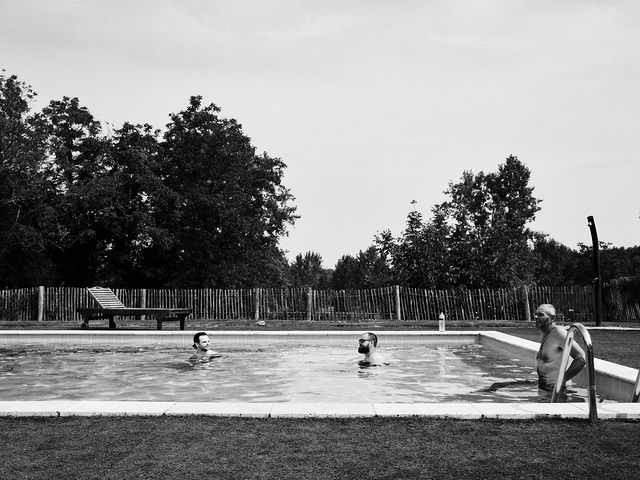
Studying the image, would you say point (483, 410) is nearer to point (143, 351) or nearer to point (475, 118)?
point (143, 351)

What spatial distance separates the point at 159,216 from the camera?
1320 inches

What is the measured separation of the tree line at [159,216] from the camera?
29.2 meters

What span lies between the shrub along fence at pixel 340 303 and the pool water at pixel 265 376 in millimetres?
10242

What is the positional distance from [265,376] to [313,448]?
6133 millimetres

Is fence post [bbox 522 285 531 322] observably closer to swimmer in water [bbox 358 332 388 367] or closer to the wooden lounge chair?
the wooden lounge chair

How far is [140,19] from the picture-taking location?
13773 mm

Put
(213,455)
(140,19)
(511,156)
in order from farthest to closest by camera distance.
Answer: (511,156), (140,19), (213,455)

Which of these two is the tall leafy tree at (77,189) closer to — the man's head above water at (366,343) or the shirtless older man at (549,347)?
the man's head above water at (366,343)

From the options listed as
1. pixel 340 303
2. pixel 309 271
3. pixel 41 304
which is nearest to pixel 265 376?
pixel 340 303

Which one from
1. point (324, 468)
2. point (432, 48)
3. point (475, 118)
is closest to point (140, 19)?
point (432, 48)

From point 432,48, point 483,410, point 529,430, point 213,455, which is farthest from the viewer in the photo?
point 432,48

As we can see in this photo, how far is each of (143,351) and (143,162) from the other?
67.2ft

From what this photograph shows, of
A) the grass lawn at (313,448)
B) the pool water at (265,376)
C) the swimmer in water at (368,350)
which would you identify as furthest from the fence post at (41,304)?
the grass lawn at (313,448)

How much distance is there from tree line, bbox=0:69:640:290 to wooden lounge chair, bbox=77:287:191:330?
36.6ft
